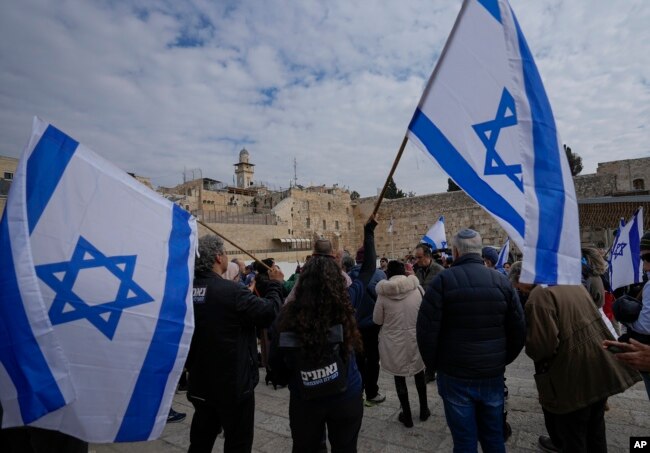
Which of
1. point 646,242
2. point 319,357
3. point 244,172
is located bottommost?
point 319,357

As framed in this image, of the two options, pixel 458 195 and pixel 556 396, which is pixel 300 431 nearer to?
pixel 556 396

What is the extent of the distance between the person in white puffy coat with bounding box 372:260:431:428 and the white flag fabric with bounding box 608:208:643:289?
3119mm

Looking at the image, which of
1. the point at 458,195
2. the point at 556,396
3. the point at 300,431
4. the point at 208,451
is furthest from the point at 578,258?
the point at 458,195

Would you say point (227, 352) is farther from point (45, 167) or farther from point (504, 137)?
point (504, 137)

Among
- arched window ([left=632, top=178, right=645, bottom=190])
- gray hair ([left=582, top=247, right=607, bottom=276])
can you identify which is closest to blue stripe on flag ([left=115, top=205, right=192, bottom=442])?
gray hair ([left=582, top=247, right=607, bottom=276])

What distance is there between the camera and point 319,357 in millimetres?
2037

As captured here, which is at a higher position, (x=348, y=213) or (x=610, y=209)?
(x=348, y=213)

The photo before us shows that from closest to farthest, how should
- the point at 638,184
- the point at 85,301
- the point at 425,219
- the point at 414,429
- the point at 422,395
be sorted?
the point at 85,301
the point at 414,429
the point at 422,395
the point at 638,184
the point at 425,219

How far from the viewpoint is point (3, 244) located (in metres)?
1.65

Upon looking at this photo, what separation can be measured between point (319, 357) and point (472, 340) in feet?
3.37

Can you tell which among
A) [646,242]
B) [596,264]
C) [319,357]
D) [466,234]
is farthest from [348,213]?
[319,357]

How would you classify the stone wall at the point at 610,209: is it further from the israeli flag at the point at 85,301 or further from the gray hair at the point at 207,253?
the israeli flag at the point at 85,301

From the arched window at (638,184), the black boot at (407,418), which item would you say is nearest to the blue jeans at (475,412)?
the black boot at (407,418)

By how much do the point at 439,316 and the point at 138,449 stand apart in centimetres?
305
